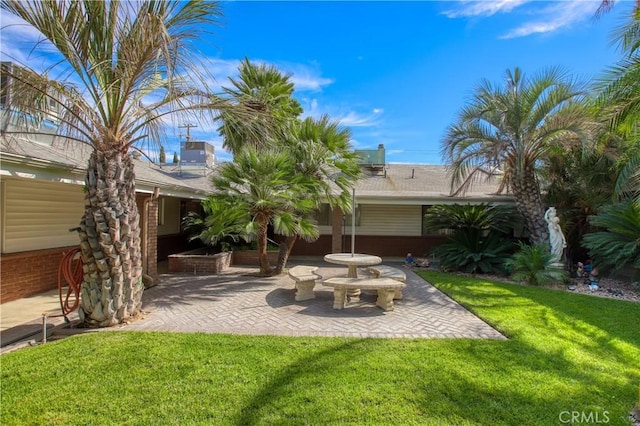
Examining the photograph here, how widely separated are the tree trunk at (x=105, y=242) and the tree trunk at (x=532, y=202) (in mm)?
11244

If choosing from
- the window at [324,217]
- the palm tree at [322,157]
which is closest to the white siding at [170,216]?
the window at [324,217]

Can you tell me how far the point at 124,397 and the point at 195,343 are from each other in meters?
1.39

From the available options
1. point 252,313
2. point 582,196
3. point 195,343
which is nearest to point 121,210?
point 195,343

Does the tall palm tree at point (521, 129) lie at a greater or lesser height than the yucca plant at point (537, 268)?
greater

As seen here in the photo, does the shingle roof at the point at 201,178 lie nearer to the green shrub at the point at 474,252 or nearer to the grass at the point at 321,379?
the green shrub at the point at 474,252

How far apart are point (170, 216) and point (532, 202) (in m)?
14.2

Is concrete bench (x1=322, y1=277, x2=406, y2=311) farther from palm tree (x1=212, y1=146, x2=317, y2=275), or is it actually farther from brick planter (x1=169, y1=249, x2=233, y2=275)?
brick planter (x1=169, y1=249, x2=233, y2=275)

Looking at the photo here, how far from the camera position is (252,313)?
6324mm

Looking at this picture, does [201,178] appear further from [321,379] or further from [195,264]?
[321,379]

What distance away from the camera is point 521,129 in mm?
9516

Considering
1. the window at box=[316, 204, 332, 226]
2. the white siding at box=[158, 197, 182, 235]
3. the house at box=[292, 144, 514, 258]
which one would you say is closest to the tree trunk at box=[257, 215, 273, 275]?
the house at box=[292, 144, 514, 258]

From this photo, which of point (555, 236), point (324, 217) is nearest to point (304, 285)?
point (324, 217)

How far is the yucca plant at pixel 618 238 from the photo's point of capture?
8.41 meters

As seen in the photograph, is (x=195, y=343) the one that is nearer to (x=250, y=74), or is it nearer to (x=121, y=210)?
(x=121, y=210)
